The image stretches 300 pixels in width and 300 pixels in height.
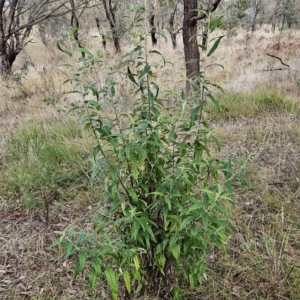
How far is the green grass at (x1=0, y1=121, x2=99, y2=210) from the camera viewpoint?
2.88m


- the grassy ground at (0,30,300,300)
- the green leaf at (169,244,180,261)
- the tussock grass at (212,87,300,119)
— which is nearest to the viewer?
the green leaf at (169,244,180,261)

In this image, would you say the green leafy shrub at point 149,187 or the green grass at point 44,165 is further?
the green grass at point 44,165

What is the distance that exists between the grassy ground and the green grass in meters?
0.01

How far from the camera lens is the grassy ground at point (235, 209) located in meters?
1.98

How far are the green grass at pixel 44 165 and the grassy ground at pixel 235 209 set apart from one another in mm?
11

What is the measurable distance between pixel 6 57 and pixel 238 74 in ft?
18.6

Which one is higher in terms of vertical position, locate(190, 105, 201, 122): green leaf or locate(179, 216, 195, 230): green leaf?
locate(190, 105, 201, 122): green leaf

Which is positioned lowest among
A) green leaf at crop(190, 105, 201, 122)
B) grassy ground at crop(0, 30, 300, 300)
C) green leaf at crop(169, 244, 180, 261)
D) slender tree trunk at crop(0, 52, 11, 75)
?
grassy ground at crop(0, 30, 300, 300)

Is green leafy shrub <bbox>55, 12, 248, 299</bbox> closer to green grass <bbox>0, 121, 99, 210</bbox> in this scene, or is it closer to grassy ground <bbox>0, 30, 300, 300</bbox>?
grassy ground <bbox>0, 30, 300, 300</bbox>

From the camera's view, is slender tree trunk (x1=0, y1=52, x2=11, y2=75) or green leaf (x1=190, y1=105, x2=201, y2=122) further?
slender tree trunk (x1=0, y1=52, x2=11, y2=75)

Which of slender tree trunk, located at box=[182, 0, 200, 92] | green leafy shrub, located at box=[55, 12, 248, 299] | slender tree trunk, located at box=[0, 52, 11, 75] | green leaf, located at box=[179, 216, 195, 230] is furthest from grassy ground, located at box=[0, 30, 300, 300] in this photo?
slender tree trunk, located at box=[0, 52, 11, 75]

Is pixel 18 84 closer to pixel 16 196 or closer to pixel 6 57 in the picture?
pixel 6 57

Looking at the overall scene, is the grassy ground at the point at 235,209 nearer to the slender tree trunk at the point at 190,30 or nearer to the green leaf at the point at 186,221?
the green leaf at the point at 186,221

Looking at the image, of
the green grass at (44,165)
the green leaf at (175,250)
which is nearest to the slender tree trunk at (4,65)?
the green grass at (44,165)
